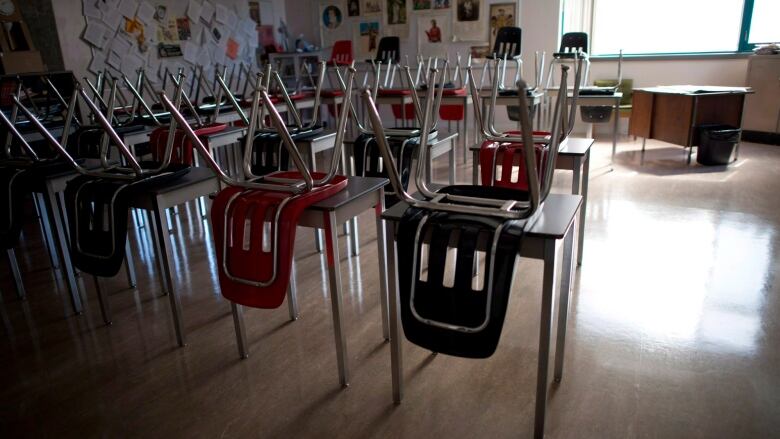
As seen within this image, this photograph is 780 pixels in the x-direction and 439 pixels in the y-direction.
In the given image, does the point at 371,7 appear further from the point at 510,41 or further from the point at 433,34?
the point at 510,41

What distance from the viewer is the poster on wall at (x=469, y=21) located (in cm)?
708

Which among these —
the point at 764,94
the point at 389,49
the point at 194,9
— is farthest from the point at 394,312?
the point at 194,9

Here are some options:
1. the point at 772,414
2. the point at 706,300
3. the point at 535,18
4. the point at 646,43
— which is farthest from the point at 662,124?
the point at 772,414

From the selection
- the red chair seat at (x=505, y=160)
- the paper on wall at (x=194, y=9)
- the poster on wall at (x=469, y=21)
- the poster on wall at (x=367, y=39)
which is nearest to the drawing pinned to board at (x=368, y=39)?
the poster on wall at (x=367, y=39)

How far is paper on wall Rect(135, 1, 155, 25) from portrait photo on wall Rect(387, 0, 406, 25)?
3162 mm

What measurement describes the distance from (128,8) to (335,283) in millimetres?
5349

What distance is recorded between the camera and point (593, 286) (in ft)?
8.42

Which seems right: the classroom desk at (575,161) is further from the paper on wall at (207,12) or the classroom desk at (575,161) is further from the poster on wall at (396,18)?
the poster on wall at (396,18)

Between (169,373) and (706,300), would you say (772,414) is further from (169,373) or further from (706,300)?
(169,373)

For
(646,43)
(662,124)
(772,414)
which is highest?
(646,43)

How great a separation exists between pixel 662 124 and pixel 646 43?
1734 mm

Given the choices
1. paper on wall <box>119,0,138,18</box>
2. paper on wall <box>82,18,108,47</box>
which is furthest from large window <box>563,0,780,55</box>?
paper on wall <box>82,18,108,47</box>

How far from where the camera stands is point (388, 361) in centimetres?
203

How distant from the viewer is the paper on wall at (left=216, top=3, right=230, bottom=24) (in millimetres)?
6809
